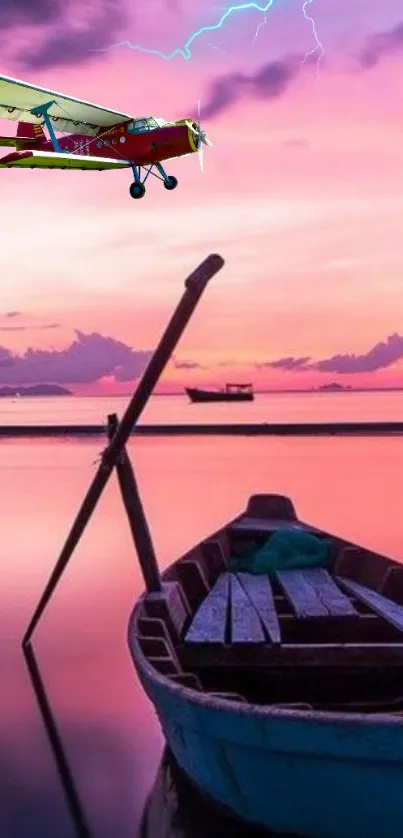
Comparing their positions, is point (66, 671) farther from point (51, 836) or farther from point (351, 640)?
point (351, 640)

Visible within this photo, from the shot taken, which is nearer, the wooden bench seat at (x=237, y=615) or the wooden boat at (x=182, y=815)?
the wooden boat at (x=182, y=815)

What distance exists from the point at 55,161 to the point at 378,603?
29.1 m

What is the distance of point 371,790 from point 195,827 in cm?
238

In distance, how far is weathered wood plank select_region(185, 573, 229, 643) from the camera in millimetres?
9000

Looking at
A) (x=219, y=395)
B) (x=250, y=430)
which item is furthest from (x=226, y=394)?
(x=250, y=430)

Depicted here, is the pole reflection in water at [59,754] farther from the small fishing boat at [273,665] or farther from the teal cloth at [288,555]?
the teal cloth at [288,555]

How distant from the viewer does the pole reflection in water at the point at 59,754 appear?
9.53 m

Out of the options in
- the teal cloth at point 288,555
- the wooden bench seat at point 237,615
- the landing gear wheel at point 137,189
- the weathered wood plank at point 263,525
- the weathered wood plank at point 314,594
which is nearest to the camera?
the wooden bench seat at point 237,615

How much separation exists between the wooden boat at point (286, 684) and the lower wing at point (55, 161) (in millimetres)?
22223

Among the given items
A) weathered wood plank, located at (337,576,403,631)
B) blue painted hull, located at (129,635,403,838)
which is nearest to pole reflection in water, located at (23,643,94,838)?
blue painted hull, located at (129,635,403,838)

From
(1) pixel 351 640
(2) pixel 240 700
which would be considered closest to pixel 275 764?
(2) pixel 240 700

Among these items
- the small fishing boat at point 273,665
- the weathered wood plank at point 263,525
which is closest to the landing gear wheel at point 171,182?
the weathered wood plank at point 263,525

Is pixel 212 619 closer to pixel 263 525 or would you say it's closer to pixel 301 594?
pixel 301 594

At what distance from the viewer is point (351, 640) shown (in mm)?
9648
